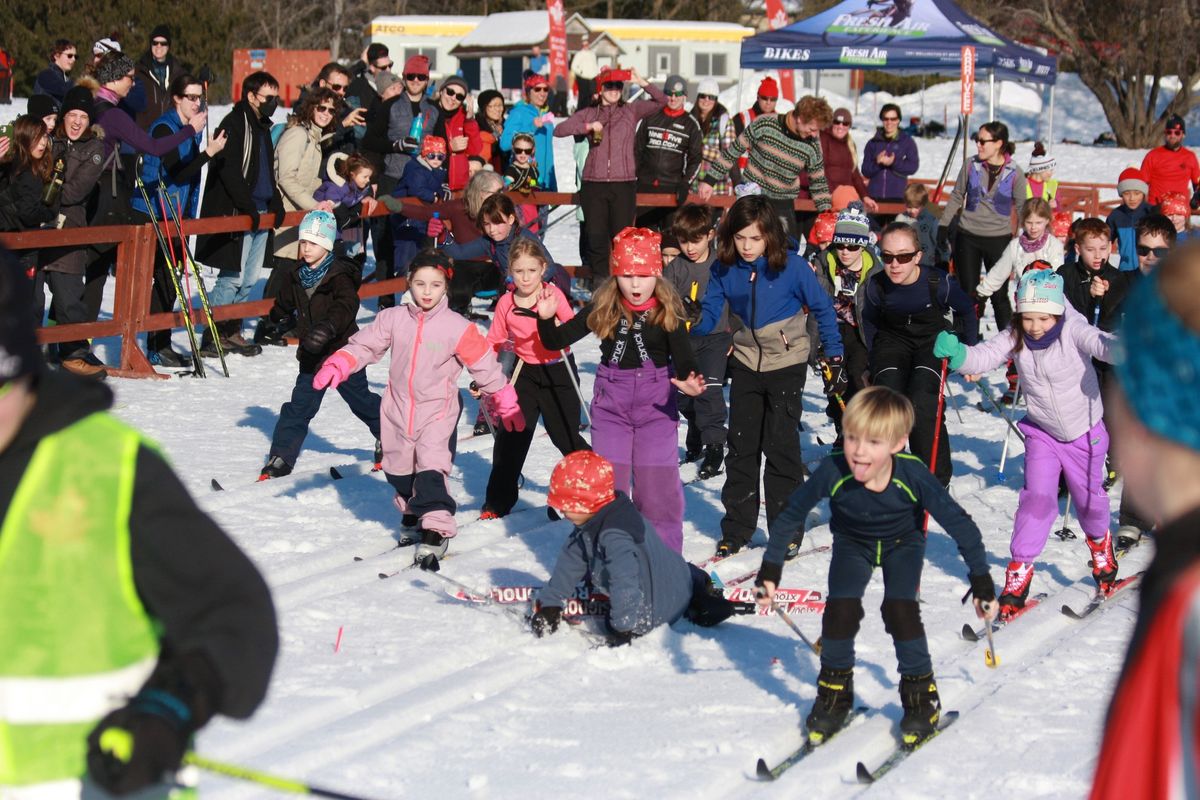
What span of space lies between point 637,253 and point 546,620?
5.71 feet

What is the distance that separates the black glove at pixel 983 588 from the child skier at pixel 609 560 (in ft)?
4.84

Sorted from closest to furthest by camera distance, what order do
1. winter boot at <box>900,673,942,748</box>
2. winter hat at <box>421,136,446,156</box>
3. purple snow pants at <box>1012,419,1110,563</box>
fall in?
winter boot at <box>900,673,942,748</box> < purple snow pants at <box>1012,419,1110,563</box> < winter hat at <box>421,136,446,156</box>

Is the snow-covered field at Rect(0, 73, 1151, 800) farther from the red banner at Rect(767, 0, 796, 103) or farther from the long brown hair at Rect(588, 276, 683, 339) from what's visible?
the red banner at Rect(767, 0, 796, 103)

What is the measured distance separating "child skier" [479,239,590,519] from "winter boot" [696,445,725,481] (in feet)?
4.45

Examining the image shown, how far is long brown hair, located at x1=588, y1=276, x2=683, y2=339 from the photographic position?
722cm

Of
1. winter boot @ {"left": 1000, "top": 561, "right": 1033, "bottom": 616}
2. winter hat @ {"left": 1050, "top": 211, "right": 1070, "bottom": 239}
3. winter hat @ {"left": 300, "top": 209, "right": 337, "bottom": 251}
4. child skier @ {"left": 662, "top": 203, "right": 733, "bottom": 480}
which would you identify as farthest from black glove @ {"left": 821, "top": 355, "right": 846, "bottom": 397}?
winter hat @ {"left": 1050, "top": 211, "right": 1070, "bottom": 239}

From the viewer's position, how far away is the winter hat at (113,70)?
11562mm

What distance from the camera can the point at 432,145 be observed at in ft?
44.4

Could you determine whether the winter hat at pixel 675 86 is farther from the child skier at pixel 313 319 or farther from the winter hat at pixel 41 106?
the child skier at pixel 313 319

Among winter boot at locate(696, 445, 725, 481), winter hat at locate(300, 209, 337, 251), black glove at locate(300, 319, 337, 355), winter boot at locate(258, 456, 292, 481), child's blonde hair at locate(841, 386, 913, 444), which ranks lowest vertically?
winter boot at locate(696, 445, 725, 481)

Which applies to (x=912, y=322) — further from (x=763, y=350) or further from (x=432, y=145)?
(x=432, y=145)

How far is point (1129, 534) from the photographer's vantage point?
8.33 m

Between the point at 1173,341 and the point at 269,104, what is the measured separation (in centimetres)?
1151

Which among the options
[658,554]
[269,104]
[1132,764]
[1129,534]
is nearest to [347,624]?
[658,554]
